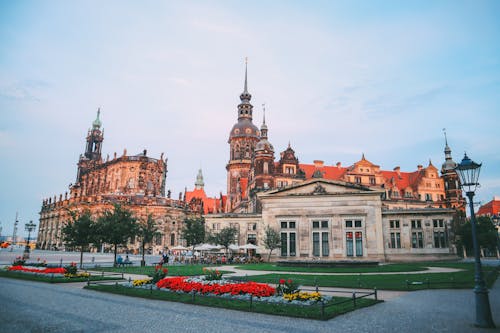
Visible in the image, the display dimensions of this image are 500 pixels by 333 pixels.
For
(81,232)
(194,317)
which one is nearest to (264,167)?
(81,232)

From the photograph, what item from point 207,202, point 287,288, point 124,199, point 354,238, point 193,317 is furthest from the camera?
point 207,202

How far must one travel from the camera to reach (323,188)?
51.6 metres

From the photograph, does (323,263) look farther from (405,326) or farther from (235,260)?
(405,326)

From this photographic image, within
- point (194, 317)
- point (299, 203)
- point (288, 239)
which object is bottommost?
point (194, 317)

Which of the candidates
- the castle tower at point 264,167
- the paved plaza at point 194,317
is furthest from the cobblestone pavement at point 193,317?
the castle tower at point 264,167

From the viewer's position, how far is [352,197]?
5075cm

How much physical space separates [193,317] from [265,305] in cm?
Result: 318

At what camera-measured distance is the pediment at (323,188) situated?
A: 167 feet

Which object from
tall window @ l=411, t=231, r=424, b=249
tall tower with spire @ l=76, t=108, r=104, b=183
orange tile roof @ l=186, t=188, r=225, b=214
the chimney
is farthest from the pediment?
tall tower with spire @ l=76, t=108, r=104, b=183

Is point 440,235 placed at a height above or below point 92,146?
below

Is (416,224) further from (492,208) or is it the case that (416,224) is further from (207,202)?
(207,202)

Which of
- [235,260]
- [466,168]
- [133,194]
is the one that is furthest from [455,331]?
[133,194]

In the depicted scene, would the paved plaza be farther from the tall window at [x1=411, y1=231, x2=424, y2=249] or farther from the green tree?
the green tree

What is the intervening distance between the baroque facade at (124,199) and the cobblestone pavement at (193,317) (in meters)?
72.3
